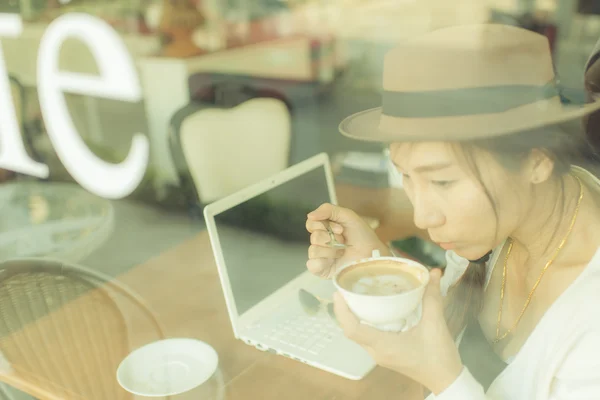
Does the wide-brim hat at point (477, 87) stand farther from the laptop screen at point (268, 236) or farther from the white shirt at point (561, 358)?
the laptop screen at point (268, 236)

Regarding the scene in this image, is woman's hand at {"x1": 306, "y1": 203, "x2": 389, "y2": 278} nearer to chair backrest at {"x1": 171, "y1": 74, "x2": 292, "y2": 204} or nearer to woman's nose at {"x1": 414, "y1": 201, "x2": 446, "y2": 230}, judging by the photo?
woman's nose at {"x1": 414, "y1": 201, "x2": 446, "y2": 230}

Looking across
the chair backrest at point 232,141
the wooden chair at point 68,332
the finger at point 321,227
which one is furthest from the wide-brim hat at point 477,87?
the chair backrest at point 232,141

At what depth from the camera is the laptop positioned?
0.81m

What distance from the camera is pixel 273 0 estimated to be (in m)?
2.00

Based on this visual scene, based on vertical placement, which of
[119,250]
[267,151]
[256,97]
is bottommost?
[119,250]

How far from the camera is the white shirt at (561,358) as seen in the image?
57 cm

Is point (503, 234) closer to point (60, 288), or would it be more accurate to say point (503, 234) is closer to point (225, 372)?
point (225, 372)

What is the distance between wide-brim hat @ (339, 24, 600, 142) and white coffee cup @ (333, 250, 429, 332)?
0.16m

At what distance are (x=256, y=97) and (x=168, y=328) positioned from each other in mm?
987

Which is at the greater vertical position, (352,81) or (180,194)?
(352,81)

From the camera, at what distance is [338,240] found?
860mm

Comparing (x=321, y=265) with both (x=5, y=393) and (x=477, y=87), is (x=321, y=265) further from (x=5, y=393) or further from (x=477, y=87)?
(x=5, y=393)

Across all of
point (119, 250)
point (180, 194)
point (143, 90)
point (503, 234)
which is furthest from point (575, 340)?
point (143, 90)

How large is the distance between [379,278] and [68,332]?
1.79ft
